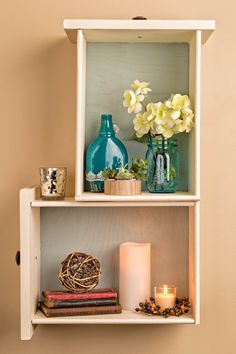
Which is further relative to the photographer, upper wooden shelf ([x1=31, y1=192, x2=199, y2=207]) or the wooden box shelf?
the wooden box shelf

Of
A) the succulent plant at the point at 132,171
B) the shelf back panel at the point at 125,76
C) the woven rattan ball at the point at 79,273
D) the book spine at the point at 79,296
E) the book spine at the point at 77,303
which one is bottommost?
the book spine at the point at 77,303

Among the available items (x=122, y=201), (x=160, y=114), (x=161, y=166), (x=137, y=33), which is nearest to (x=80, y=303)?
(x=122, y=201)

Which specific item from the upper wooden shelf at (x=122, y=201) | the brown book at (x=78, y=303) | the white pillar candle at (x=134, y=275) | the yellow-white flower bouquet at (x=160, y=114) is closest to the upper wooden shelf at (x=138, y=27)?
the yellow-white flower bouquet at (x=160, y=114)

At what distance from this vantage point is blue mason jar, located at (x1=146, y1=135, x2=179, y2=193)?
5.03ft

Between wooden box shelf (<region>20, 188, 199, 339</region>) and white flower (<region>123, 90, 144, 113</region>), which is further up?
white flower (<region>123, 90, 144, 113</region>)

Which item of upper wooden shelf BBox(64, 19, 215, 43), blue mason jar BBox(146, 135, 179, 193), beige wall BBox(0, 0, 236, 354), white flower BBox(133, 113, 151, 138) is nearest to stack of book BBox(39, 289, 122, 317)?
beige wall BBox(0, 0, 236, 354)

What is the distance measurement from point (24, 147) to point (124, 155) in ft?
0.81

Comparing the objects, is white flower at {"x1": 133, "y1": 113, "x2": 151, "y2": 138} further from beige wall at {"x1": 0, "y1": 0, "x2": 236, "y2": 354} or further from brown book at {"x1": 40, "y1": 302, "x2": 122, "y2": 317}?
brown book at {"x1": 40, "y1": 302, "x2": 122, "y2": 317}

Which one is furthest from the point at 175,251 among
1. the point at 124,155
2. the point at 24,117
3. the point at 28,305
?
the point at 24,117

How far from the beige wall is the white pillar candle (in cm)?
14

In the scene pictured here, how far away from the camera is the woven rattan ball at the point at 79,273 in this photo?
1504 millimetres

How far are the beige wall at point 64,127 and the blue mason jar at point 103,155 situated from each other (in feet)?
0.27

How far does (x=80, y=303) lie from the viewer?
1.52 metres

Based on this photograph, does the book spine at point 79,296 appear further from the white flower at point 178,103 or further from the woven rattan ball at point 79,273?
the white flower at point 178,103
